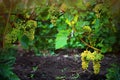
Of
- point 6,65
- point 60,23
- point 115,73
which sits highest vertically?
point 60,23

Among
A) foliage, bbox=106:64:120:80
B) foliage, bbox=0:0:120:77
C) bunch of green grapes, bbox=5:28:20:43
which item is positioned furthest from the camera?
foliage, bbox=106:64:120:80

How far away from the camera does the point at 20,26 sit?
8.56 ft

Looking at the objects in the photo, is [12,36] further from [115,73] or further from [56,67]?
[56,67]

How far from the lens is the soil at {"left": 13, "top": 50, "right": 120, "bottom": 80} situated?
3.80 m

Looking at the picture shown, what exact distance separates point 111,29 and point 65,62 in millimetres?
1435

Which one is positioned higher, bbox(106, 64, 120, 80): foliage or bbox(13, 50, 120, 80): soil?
bbox(106, 64, 120, 80): foliage

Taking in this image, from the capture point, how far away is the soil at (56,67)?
3799 mm

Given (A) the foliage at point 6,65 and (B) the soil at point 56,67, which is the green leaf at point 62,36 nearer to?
(A) the foliage at point 6,65

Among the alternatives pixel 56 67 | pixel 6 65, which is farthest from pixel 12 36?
pixel 56 67

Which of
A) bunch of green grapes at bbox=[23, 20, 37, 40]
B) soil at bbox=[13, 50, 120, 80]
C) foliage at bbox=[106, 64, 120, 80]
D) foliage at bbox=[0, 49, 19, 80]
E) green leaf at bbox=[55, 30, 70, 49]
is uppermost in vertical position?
bunch of green grapes at bbox=[23, 20, 37, 40]

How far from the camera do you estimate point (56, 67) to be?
4.18 meters

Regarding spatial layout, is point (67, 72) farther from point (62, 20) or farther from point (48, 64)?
point (62, 20)

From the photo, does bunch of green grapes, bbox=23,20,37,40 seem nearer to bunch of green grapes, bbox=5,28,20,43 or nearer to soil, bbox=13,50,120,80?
bunch of green grapes, bbox=5,28,20,43

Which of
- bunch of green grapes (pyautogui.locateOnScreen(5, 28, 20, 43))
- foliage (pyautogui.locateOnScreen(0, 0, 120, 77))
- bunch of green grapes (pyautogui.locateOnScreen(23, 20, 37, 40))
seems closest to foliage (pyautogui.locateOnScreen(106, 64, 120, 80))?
foliage (pyautogui.locateOnScreen(0, 0, 120, 77))
